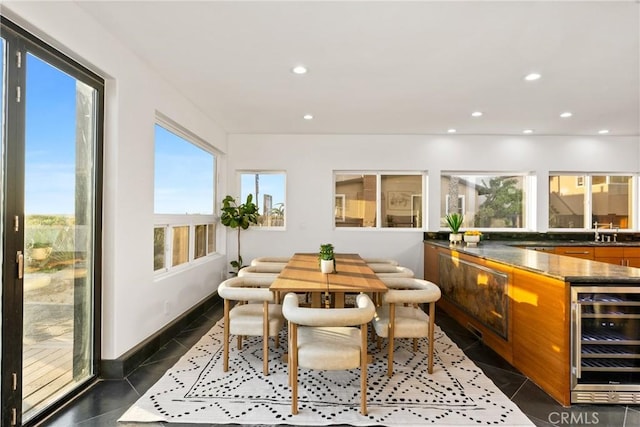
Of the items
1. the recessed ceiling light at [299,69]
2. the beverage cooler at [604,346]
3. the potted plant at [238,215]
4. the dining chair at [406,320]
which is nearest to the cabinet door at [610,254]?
the beverage cooler at [604,346]

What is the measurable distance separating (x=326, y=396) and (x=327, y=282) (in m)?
0.87

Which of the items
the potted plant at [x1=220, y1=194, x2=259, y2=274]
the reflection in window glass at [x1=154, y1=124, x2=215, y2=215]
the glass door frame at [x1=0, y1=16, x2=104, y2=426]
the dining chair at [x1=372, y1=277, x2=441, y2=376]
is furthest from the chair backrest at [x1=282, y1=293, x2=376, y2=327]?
the potted plant at [x1=220, y1=194, x2=259, y2=274]

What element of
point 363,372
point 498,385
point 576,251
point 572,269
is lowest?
point 498,385

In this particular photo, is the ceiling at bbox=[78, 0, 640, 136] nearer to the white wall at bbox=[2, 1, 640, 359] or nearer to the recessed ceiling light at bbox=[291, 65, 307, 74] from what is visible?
the recessed ceiling light at bbox=[291, 65, 307, 74]

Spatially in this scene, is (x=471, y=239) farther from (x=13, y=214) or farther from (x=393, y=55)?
(x=13, y=214)

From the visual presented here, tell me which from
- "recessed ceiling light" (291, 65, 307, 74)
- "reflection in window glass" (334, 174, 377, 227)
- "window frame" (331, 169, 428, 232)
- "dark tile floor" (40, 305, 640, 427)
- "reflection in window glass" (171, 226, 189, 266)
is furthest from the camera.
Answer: "reflection in window glass" (334, 174, 377, 227)

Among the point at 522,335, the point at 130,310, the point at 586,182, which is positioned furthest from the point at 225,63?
the point at 586,182

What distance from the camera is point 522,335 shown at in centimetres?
262

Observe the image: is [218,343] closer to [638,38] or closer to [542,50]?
[542,50]

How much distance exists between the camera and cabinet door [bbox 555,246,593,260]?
4.58m

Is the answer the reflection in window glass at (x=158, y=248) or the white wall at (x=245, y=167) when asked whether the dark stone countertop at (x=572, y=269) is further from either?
the reflection in window glass at (x=158, y=248)

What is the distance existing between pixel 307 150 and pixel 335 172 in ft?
2.07

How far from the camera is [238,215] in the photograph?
16.1 ft

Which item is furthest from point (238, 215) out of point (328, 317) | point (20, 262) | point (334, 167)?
point (328, 317)
